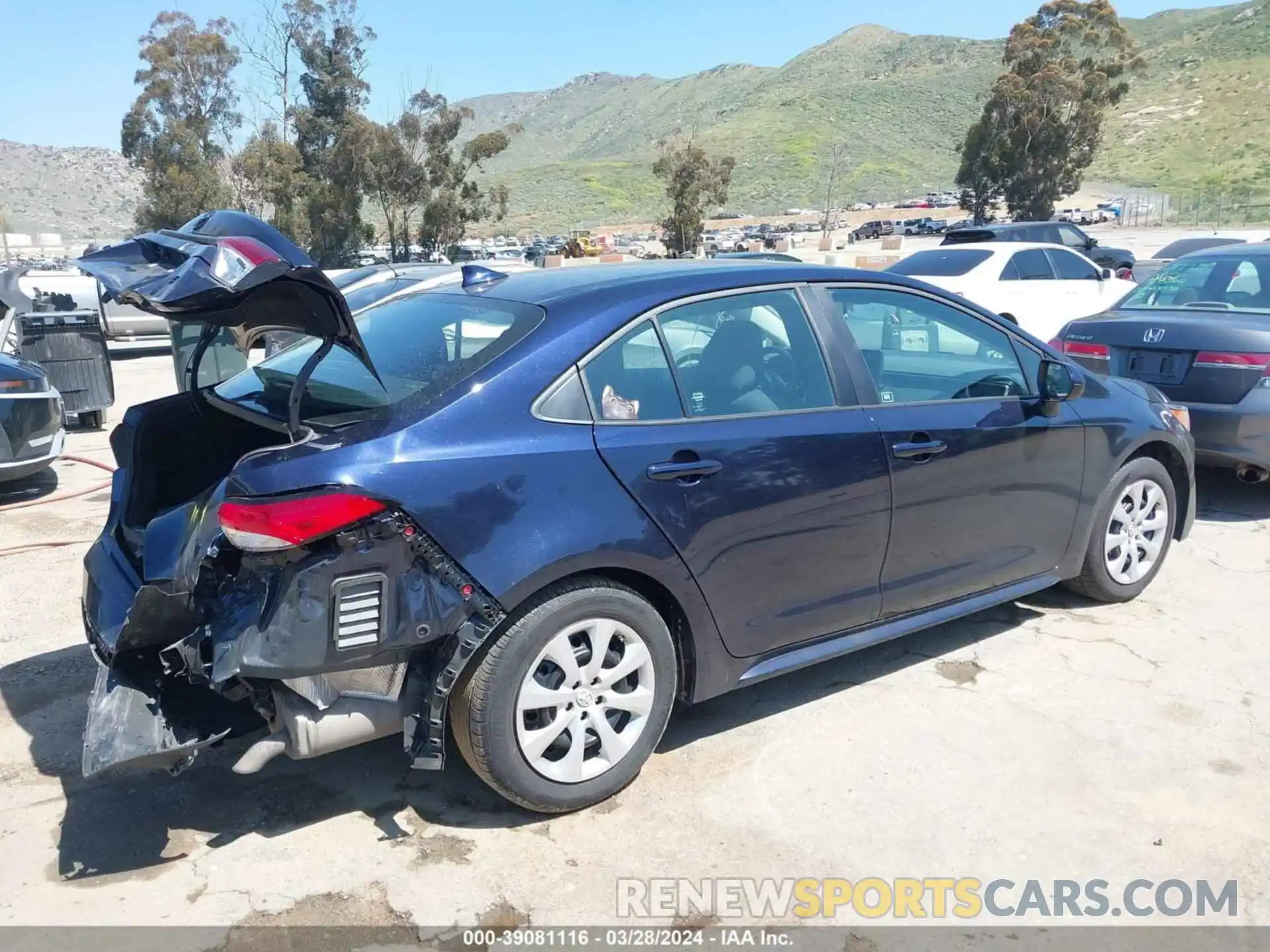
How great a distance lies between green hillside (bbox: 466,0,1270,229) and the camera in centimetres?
8712

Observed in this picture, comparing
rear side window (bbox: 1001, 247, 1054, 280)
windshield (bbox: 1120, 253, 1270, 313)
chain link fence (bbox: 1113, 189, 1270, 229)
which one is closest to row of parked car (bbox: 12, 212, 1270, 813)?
windshield (bbox: 1120, 253, 1270, 313)

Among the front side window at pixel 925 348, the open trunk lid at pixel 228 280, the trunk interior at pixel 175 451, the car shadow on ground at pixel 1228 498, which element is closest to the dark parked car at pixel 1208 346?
the car shadow on ground at pixel 1228 498

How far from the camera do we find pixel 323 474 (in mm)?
2754

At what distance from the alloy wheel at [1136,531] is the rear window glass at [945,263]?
23.8 feet

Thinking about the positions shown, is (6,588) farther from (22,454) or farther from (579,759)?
(579,759)

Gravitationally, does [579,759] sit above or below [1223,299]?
below

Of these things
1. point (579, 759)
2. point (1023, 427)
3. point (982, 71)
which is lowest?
point (579, 759)

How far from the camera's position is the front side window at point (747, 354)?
3.49 meters

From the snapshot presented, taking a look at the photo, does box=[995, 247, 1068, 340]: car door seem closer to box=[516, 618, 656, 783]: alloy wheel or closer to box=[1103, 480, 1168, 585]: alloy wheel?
box=[1103, 480, 1168, 585]: alloy wheel

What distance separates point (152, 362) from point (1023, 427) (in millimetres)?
15939

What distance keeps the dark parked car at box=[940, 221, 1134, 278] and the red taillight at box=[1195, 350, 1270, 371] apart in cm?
732

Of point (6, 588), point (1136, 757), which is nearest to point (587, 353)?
point (1136, 757)

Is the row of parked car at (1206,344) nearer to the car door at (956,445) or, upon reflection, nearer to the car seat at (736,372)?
the car door at (956,445)

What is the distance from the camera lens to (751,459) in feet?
11.3
